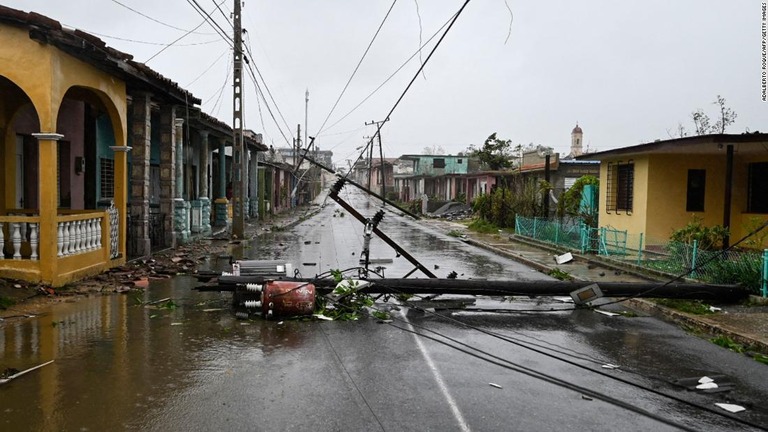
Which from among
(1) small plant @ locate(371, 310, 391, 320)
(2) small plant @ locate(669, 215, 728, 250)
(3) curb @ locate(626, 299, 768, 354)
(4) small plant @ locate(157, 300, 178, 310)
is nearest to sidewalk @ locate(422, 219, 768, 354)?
(3) curb @ locate(626, 299, 768, 354)

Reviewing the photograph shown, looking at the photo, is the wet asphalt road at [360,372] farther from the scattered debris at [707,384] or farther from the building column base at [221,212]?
the building column base at [221,212]

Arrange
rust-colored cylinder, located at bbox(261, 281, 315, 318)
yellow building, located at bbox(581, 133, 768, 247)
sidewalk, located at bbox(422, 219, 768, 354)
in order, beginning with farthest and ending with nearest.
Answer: yellow building, located at bbox(581, 133, 768, 247), rust-colored cylinder, located at bbox(261, 281, 315, 318), sidewalk, located at bbox(422, 219, 768, 354)

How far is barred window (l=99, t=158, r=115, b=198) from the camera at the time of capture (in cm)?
1867

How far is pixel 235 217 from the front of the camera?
24.1 meters

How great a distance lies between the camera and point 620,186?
20391 millimetres

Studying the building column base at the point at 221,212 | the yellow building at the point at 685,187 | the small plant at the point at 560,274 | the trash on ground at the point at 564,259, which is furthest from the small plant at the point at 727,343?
the building column base at the point at 221,212

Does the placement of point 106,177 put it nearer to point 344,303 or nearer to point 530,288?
point 344,303

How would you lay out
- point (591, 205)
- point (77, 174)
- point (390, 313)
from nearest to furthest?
1. point (390, 313)
2. point (77, 174)
3. point (591, 205)

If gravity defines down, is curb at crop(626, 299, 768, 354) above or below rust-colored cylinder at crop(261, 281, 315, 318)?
below

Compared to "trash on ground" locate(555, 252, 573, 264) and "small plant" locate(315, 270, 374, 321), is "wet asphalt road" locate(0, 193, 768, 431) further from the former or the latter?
"trash on ground" locate(555, 252, 573, 264)

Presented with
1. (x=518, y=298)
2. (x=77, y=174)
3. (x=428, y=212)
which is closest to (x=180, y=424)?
(x=518, y=298)

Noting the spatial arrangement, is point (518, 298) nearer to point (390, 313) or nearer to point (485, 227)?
point (390, 313)

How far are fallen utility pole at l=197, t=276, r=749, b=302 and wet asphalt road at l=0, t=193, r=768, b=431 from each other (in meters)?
0.41

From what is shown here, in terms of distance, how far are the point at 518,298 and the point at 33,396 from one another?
8.81m
